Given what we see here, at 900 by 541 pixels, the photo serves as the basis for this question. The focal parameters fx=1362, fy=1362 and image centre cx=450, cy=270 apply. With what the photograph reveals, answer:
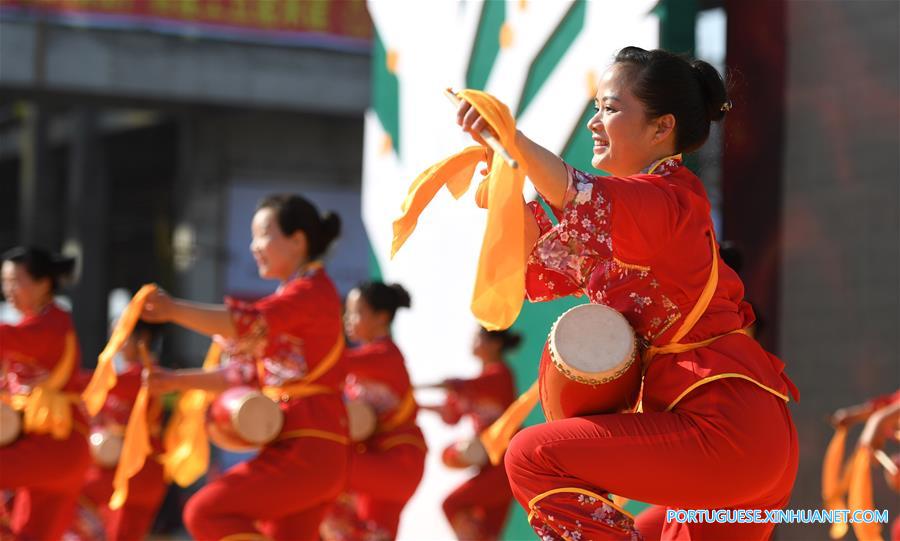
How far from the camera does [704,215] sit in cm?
283

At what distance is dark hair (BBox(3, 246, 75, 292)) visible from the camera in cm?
586

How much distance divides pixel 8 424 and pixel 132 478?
1260 mm

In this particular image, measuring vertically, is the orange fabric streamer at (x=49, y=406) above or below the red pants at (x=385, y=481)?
above

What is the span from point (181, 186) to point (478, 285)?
37.4 feet

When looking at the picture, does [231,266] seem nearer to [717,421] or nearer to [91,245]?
[91,245]

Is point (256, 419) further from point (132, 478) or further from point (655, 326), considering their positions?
point (132, 478)

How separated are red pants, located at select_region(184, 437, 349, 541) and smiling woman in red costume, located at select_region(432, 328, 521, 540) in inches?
82.4

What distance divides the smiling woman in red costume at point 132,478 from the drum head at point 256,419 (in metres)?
2.38

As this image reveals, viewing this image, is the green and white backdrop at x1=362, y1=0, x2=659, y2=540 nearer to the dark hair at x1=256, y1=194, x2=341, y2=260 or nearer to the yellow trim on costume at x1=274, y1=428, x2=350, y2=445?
the dark hair at x1=256, y1=194, x2=341, y2=260

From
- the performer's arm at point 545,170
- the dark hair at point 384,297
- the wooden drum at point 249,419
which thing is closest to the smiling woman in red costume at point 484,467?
the dark hair at point 384,297

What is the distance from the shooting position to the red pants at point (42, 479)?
5.49 meters

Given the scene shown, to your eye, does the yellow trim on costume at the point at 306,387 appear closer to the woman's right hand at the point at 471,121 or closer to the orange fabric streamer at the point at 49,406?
the orange fabric streamer at the point at 49,406

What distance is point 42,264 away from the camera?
19.3ft

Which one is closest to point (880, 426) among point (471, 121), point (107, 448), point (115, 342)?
point (115, 342)
